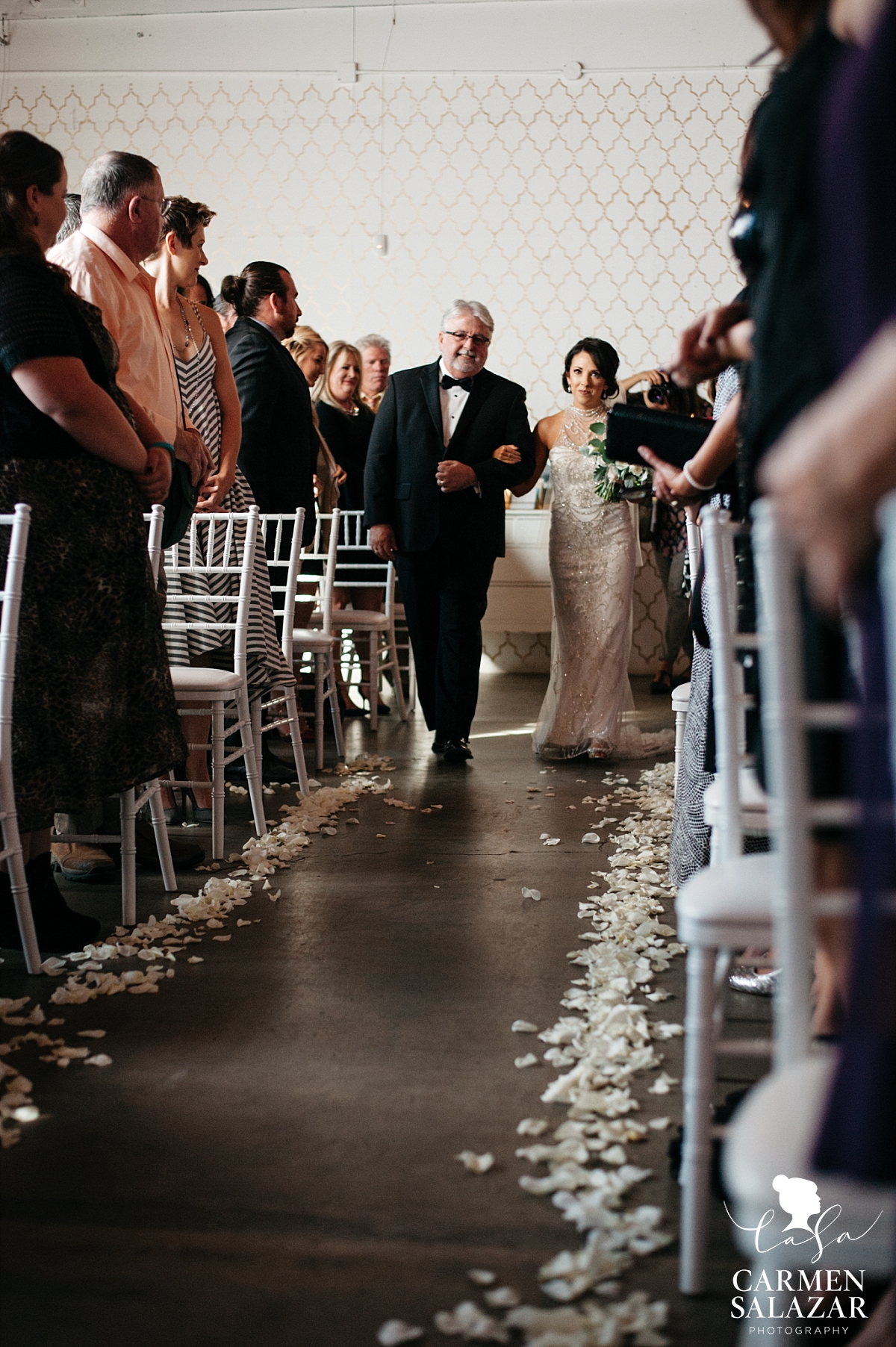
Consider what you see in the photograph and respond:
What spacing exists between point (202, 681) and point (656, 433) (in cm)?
144

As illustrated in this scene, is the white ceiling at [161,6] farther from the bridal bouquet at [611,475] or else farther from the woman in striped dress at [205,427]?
the woman in striped dress at [205,427]

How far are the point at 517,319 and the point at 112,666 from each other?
571 cm

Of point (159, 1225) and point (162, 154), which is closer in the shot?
point (159, 1225)

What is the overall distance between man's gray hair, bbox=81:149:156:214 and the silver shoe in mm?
2250

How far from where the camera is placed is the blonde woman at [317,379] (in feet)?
17.0

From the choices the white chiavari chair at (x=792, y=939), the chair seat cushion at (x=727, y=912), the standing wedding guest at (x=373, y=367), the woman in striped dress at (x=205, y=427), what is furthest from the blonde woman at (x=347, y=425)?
the white chiavari chair at (x=792, y=939)

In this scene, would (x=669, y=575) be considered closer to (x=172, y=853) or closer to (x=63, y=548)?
(x=172, y=853)

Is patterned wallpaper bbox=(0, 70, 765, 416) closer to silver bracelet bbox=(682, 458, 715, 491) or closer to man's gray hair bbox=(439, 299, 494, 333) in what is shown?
man's gray hair bbox=(439, 299, 494, 333)

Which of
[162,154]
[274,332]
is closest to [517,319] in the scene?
[162,154]

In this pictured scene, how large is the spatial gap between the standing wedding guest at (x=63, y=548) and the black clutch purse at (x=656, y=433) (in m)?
1.00

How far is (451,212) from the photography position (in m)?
7.52

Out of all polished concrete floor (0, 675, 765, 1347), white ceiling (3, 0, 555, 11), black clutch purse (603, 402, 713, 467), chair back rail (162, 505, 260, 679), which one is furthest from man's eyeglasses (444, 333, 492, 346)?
white ceiling (3, 0, 555, 11)

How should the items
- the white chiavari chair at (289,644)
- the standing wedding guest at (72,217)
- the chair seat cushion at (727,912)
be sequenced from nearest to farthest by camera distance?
the chair seat cushion at (727,912), the standing wedding guest at (72,217), the white chiavari chair at (289,644)

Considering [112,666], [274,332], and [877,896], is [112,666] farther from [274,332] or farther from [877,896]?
[274,332]
